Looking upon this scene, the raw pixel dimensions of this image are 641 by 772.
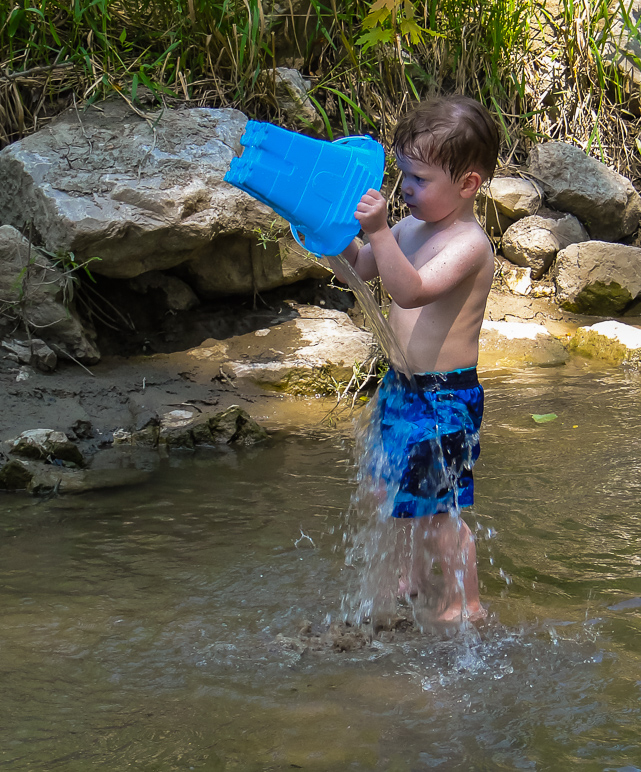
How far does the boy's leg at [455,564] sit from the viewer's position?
2.11 meters

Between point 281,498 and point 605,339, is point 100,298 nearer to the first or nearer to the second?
point 281,498

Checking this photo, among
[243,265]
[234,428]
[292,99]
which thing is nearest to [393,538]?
[234,428]

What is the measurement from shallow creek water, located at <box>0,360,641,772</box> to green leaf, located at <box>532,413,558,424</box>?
0.31m

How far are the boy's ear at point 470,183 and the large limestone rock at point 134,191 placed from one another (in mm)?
2147

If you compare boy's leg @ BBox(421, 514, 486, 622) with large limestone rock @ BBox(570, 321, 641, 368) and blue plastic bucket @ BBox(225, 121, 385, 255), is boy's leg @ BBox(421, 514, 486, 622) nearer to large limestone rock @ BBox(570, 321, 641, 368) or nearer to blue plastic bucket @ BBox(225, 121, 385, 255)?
blue plastic bucket @ BBox(225, 121, 385, 255)

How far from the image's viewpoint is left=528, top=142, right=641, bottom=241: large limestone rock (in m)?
5.81

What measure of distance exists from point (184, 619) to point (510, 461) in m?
1.66

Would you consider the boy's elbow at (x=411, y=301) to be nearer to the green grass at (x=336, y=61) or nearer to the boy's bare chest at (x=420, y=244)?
the boy's bare chest at (x=420, y=244)

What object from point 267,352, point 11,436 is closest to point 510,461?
point 267,352

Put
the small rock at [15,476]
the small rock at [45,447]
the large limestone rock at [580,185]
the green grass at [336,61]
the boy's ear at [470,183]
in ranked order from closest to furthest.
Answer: the boy's ear at [470,183], the small rock at [15,476], the small rock at [45,447], the green grass at [336,61], the large limestone rock at [580,185]

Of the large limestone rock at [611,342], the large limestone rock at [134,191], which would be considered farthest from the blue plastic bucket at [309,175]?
the large limestone rock at [611,342]

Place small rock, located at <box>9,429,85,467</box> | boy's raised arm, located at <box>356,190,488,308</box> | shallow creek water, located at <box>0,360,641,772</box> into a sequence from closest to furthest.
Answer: shallow creek water, located at <box>0,360,641,772</box> < boy's raised arm, located at <box>356,190,488,308</box> < small rock, located at <box>9,429,85,467</box>

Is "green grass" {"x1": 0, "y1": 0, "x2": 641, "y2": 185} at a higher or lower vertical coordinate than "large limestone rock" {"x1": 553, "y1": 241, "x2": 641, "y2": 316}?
higher

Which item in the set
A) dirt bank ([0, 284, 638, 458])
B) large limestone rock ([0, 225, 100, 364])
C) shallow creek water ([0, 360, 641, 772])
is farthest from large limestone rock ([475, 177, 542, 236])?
large limestone rock ([0, 225, 100, 364])
